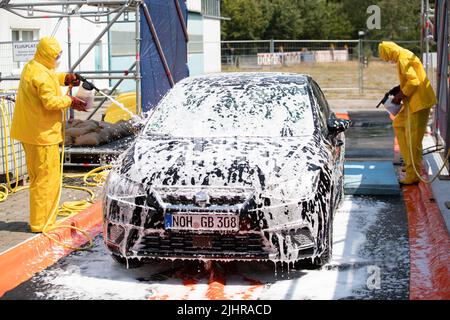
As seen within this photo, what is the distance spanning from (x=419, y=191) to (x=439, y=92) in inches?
178

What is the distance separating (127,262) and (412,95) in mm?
4899

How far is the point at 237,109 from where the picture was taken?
6723 millimetres

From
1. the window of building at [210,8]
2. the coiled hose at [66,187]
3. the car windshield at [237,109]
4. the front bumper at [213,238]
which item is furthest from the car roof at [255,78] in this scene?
the window of building at [210,8]

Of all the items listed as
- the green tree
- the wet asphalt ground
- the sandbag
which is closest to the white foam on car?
the wet asphalt ground

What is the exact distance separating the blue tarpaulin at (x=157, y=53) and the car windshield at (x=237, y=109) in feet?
13.9

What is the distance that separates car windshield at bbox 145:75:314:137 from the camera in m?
6.48

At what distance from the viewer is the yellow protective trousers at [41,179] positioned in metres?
6.91

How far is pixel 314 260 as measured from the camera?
564 cm

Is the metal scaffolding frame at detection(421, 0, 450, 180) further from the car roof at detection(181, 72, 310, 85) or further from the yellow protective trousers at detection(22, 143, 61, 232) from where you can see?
the yellow protective trousers at detection(22, 143, 61, 232)

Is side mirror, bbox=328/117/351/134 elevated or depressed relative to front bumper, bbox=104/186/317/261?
elevated

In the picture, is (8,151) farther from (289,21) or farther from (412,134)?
(289,21)

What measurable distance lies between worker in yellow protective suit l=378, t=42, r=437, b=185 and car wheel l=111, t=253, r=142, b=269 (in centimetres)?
453
